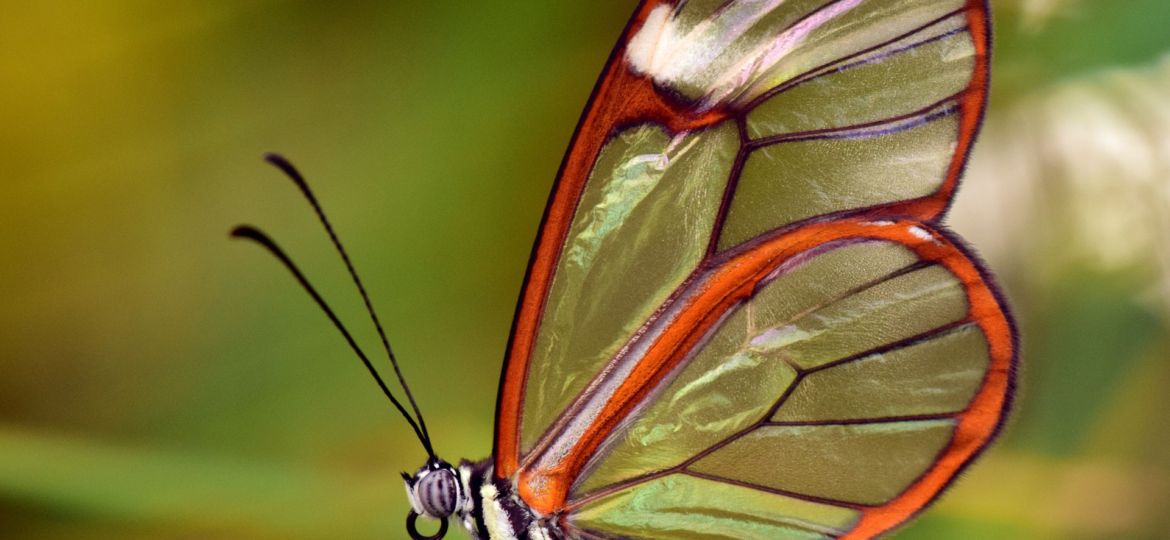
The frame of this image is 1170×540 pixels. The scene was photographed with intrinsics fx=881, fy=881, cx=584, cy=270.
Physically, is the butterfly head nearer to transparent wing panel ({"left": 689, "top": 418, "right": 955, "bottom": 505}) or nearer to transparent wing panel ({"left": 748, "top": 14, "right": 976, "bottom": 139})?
transparent wing panel ({"left": 689, "top": 418, "right": 955, "bottom": 505})

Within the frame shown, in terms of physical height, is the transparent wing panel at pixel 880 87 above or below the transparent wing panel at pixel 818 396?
above

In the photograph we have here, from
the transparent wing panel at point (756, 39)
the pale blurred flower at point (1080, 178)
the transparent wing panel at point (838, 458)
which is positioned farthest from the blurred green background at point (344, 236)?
the transparent wing panel at point (756, 39)

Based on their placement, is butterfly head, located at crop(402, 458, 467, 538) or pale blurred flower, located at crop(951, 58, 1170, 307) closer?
butterfly head, located at crop(402, 458, 467, 538)

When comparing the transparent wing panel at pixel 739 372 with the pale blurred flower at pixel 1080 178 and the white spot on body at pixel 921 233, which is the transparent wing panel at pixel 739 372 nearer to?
the white spot on body at pixel 921 233

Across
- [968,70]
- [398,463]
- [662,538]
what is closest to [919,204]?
[968,70]

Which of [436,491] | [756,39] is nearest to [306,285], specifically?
[436,491]

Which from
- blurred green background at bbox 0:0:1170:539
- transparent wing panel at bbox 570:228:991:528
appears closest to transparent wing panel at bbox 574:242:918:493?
transparent wing panel at bbox 570:228:991:528

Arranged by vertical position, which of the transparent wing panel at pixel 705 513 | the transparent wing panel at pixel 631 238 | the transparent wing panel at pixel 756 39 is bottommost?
the transparent wing panel at pixel 705 513

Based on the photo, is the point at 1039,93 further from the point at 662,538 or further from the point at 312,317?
the point at 312,317
